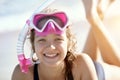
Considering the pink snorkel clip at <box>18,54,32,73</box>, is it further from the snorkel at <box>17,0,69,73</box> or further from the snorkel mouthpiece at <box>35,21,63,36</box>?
the snorkel mouthpiece at <box>35,21,63,36</box>

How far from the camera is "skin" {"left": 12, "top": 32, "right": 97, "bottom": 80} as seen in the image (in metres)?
1.56

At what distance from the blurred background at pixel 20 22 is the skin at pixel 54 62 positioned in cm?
33

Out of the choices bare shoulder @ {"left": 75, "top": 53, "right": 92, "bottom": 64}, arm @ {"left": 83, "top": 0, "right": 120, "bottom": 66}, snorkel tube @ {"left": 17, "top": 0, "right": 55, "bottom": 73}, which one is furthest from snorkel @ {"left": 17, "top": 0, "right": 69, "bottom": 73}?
arm @ {"left": 83, "top": 0, "right": 120, "bottom": 66}

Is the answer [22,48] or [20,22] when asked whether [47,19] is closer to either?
[22,48]

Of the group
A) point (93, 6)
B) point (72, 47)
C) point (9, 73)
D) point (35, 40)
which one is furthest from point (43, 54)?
point (9, 73)

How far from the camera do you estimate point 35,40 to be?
1.61 metres

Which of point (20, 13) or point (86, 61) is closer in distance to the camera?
point (86, 61)

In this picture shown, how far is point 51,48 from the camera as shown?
155cm

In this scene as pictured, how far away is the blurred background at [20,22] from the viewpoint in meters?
2.19

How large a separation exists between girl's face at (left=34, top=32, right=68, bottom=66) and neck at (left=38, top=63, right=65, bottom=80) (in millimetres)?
54

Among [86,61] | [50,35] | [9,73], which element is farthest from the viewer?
[9,73]

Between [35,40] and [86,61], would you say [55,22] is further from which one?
[86,61]

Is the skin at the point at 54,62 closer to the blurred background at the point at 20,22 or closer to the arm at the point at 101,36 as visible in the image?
the arm at the point at 101,36

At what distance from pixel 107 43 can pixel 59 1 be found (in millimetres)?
762
